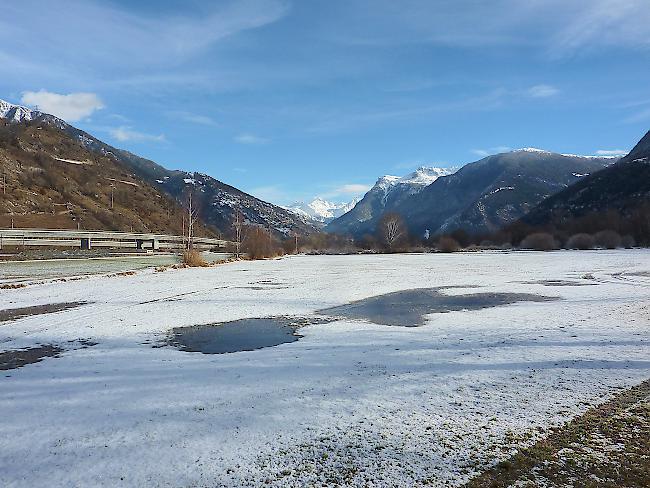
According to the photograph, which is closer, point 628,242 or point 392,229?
point 628,242

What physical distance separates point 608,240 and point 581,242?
593 cm

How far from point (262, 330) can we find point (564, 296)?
1587 centimetres

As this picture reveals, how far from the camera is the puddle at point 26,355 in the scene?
38.1 ft

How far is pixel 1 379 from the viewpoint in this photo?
10.3 metres

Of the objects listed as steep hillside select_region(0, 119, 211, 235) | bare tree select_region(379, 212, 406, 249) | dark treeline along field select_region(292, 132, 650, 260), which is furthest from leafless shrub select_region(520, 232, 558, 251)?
steep hillside select_region(0, 119, 211, 235)

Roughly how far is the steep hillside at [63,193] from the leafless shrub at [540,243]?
9975 cm

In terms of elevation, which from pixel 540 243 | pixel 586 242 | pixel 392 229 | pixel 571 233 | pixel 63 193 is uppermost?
pixel 63 193

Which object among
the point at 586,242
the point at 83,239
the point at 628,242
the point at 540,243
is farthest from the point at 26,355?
the point at 628,242

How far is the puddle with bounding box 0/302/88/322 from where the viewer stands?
19.0 m

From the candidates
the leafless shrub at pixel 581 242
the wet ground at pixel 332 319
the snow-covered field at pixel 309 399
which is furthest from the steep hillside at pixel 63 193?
the leafless shrub at pixel 581 242

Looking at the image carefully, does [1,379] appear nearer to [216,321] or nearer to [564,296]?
[216,321]

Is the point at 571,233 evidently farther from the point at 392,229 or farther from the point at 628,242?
the point at 392,229

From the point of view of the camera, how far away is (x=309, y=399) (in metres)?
8.97

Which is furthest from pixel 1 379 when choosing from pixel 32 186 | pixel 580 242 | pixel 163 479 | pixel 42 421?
pixel 32 186
